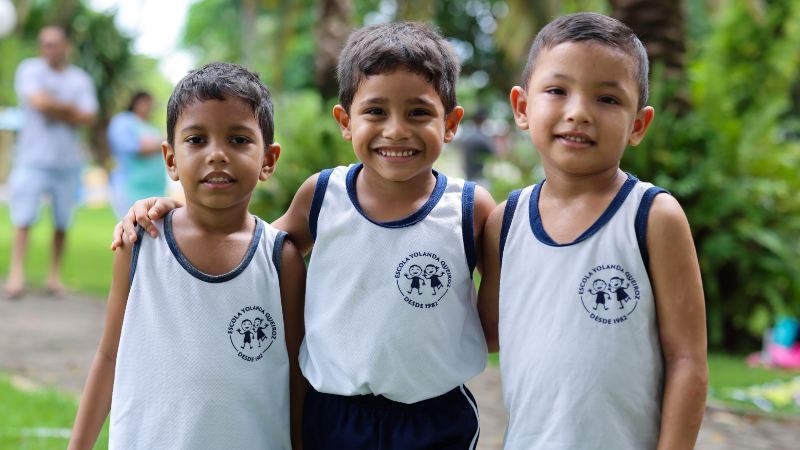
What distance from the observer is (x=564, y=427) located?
1732mm

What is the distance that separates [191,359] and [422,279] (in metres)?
0.65

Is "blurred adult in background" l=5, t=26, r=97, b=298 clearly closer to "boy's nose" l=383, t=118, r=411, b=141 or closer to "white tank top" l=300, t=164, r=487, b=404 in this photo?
"white tank top" l=300, t=164, r=487, b=404

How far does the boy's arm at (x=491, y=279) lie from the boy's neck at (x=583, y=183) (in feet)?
0.53

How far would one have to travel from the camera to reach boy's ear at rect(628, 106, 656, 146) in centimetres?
187

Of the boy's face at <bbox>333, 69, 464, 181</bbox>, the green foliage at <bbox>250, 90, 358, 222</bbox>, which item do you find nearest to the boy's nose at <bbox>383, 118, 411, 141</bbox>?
the boy's face at <bbox>333, 69, 464, 181</bbox>

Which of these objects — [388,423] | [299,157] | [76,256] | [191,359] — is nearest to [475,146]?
[299,157]

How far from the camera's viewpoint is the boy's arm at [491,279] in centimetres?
200

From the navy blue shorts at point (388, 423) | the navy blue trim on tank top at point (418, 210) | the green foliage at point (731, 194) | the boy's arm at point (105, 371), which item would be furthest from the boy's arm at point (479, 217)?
the green foliage at point (731, 194)

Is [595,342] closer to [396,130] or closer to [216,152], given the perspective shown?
[396,130]

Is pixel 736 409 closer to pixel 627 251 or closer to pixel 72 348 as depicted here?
pixel 627 251

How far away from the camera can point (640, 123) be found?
189cm

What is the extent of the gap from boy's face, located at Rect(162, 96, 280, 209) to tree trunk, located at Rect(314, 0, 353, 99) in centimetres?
602

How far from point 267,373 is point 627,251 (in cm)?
101

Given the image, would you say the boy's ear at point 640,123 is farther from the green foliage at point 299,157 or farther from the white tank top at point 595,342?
the green foliage at point 299,157
